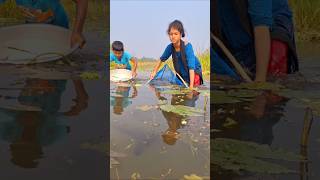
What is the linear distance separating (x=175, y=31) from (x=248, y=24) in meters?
0.44

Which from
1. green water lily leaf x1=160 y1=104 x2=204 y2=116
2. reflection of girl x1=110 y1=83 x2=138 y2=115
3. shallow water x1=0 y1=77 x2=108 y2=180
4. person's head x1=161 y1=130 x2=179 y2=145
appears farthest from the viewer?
reflection of girl x1=110 y1=83 x2=138 y2=115

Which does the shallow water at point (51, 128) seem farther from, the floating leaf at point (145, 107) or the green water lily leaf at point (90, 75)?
the floating leaf at point (145, 107)

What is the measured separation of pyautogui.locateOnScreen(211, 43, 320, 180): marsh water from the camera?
1.49 m

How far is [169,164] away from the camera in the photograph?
5.15 feet

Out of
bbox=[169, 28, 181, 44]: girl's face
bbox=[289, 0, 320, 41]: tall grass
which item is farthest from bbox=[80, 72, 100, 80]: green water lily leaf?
bbox=[289, 0, 320, 41]: tall grass

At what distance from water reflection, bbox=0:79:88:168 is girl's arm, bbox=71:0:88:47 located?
47cm

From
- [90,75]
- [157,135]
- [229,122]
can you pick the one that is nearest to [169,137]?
[157,135]

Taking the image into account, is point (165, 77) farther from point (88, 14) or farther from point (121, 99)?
point (88, 14)

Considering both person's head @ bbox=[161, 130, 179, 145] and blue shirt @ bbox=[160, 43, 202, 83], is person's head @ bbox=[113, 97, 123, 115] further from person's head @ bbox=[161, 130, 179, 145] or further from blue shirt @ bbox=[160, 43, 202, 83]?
blue shirt @ bbox=[160, 43, 202, 83]

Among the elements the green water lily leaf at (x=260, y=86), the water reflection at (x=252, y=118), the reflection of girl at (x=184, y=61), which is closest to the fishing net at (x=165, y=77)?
the reflection of girl at (x=184, y=61)

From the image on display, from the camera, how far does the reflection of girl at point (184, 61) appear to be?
9.52 feet

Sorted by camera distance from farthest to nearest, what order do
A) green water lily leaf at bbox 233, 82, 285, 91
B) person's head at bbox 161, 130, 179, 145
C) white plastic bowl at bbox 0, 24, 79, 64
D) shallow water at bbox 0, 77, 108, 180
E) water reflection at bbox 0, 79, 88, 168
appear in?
white plastic bowl at bbox 0, 24, 79, 64, green water lily leaf at bbox 233, 82, 285, 91, person's head at bbox 161, 130, 179, 145, water reflection at bbox 0, 79, 88, 168, shallow water at bbox 0, 77, 108, 180

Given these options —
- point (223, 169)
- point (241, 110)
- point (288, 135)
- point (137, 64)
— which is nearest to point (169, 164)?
point (223, 169)

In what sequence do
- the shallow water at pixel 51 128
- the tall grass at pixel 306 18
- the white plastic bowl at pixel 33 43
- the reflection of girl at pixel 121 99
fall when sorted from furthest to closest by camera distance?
the tall grass at pixel 306 18 → the white plastic bowl at pixel 33 43 → the reflection of girl at pixel 121 99 → the shallow water at pixel 51 128
